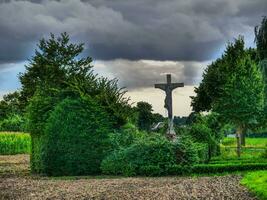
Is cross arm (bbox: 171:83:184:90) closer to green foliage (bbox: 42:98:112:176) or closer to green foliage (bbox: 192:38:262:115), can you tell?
green foliage (bbox: 42:98:112:176)

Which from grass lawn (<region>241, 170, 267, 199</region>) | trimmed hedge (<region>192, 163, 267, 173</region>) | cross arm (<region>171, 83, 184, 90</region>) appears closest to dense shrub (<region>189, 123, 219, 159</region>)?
cross arm (<region>171, 83, 184, 90</region>)

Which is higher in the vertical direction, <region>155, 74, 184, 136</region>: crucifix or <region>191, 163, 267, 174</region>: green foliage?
<region>155, 74, 184, 136</region>: crucifix

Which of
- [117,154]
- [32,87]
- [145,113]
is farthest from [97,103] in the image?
[145,113]

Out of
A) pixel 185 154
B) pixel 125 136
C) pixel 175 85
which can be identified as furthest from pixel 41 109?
pixel 175 85

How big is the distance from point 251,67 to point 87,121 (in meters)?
37.9

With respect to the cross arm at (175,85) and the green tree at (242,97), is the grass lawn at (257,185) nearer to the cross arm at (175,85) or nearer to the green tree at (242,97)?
the cross arm at (175,85)

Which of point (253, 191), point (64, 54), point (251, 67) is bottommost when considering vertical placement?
point (253, 191)

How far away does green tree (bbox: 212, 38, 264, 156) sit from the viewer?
63000mm

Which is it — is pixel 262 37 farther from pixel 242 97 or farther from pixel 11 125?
pixel 11 125

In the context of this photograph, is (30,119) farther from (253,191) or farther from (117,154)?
(253,191)

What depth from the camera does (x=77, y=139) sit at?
3109 centimetres

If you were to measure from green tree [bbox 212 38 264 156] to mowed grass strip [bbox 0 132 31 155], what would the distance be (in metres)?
19.9

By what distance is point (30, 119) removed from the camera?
3494cm

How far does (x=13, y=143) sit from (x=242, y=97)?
2319 centimetres
